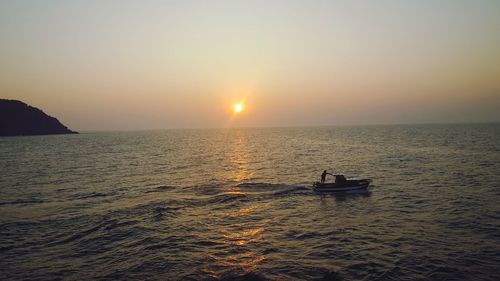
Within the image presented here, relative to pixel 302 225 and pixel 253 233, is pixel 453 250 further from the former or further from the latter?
pixel 253 233

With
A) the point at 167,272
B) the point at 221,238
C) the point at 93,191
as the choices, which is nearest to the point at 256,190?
the point at 221,238

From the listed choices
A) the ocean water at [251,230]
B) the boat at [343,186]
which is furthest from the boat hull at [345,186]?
the ocean water at [251,230]

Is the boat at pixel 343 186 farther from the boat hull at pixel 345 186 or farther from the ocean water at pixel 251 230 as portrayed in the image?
the ocean water at pixel 251 230

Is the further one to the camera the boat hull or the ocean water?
the boat hull

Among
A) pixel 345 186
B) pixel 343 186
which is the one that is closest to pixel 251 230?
pixel 343 186

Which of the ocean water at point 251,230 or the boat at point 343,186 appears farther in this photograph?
the boat at point 343,186

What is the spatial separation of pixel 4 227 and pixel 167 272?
18800 mm

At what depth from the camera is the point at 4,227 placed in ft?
95.9

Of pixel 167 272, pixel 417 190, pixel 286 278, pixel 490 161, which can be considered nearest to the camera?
pixel 286 278

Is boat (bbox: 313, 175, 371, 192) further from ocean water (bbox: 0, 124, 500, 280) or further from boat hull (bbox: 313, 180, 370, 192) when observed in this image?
ocean water (bbox: 0, 124, 500, 280)

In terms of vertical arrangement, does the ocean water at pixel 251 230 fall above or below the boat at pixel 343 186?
below

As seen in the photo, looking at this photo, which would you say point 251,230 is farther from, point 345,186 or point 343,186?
point 345,186

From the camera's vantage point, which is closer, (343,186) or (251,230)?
(251,230)

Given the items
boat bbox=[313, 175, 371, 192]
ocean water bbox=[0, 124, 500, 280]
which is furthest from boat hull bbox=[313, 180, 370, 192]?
ocean water bbox=[0, 124, 500, 280]
